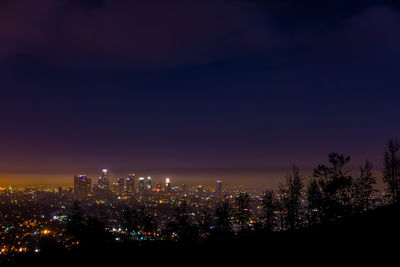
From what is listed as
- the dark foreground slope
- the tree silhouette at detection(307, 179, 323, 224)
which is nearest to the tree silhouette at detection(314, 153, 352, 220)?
the tree silhouette at detection(307, 179, 323, 224)

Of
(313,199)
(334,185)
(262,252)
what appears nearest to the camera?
(262,252)

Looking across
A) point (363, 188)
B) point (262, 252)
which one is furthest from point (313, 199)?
point (262, 252)

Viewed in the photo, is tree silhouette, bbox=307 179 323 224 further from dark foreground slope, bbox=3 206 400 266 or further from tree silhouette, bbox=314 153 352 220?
dark foreground slope, bbox=3 206 400 266

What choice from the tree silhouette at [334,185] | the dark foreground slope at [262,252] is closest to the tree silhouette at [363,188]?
the tree silhouette at [334,185]

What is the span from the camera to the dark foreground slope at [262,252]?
1257cm

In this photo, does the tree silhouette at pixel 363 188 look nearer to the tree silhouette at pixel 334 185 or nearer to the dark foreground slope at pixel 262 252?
the tree silhouette at pixel 334 185

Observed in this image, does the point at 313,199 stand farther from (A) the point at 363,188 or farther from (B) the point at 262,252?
(B) the point at 262,252

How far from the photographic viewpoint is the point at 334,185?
3897 centimetres

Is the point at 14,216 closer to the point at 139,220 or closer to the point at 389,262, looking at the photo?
the point at 139,220

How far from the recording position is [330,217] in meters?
38.4

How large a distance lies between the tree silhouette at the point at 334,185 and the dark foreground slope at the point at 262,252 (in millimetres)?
22614

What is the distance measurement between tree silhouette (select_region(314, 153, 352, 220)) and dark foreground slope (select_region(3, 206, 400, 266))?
22614mm

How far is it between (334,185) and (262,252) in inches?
1117

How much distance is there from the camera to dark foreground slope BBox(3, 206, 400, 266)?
41.2ft
